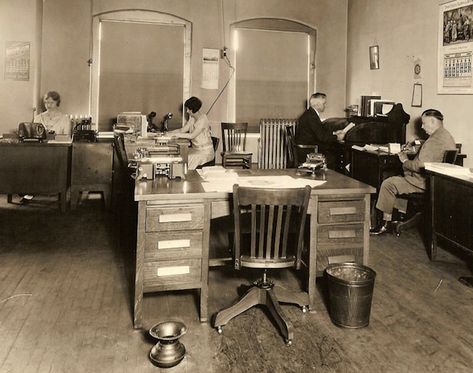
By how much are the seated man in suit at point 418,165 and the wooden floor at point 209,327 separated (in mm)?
770

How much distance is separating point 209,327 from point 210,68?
5531 millimetres

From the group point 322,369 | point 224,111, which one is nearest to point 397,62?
point 224,111

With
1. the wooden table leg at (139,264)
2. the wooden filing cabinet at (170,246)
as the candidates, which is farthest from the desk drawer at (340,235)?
the wooden table leg at (139,264)

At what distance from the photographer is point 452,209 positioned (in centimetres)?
394

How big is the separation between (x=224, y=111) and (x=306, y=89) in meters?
1.51

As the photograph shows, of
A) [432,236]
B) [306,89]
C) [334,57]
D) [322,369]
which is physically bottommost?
[322,369]

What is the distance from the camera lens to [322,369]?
2.40m

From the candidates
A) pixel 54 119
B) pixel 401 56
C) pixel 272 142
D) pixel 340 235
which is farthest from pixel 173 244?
pixel 272 142

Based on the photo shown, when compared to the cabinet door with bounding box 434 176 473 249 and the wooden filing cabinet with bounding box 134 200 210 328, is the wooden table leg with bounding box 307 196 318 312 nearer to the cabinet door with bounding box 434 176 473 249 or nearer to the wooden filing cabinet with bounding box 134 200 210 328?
the wooden filing cabinet with bounding box 134 200 210 328

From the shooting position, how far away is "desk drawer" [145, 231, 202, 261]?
272 centimetres

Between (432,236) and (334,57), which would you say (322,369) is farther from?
(334,57)

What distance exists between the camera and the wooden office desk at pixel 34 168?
5512 millimetres

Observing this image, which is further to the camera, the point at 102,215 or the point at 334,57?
the point at 334,57

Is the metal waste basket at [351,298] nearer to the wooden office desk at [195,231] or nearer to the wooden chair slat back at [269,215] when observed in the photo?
the wooden office desk at [195,231]
